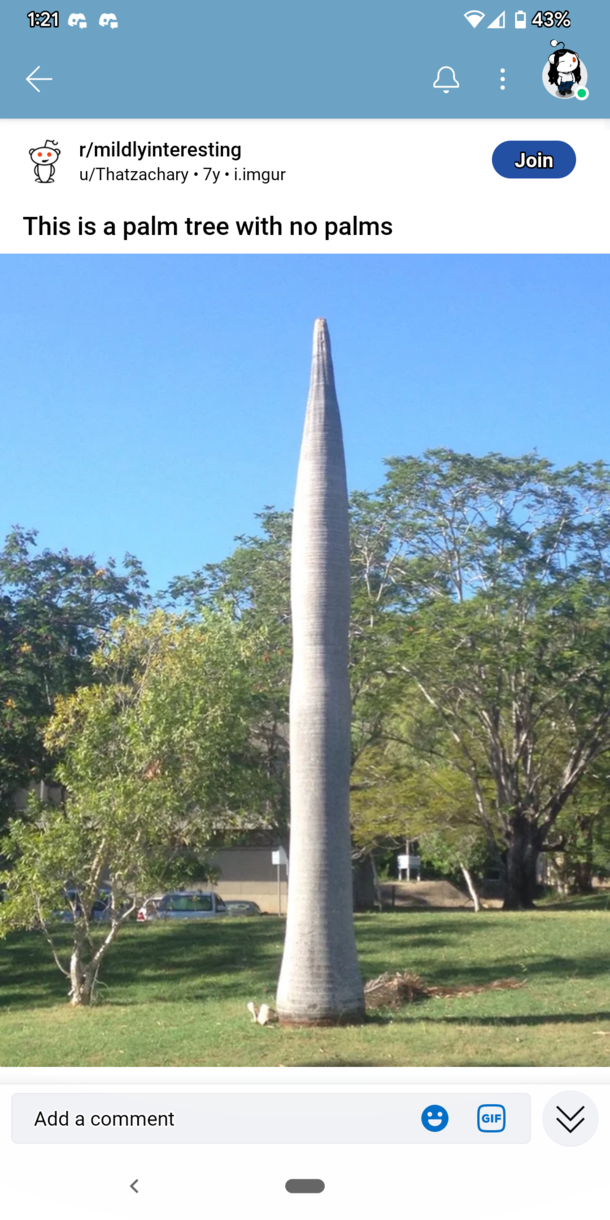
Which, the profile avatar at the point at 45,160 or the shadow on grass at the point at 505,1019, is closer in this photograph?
the profile avatar at the point at 45,160

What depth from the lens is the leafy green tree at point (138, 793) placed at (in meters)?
11.3

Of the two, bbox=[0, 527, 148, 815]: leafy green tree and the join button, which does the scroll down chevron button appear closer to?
the join button

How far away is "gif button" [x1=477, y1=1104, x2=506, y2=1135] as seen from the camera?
11.3 feet

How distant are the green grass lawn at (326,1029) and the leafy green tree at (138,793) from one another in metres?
1.19

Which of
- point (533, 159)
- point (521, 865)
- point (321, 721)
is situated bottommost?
point (521, 865)

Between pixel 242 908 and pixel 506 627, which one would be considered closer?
pixel 506 627

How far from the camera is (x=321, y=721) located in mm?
8539

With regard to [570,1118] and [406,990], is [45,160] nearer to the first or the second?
[570,1118]

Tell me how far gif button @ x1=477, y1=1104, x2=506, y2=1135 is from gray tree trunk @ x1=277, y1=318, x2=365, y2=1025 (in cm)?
504

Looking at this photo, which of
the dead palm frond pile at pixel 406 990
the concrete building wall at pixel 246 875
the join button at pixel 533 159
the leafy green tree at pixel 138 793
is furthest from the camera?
the concrete building wall at pixel 246 875

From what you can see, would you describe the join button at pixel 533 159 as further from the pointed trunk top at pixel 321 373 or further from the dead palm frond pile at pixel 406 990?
the dead palm frond pile at pixel 406 990

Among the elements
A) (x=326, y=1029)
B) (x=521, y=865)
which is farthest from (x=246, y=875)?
(x=326, y=1029)
